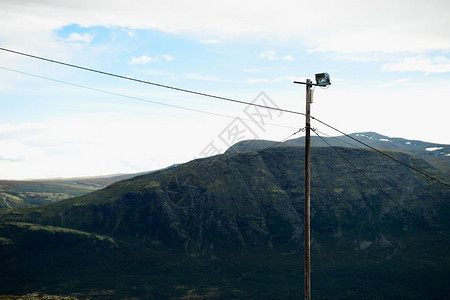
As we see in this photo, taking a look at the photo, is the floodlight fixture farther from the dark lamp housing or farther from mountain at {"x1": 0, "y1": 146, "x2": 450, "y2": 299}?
mountain at {"x1": 0, "y1": 146, "x2": 450, "y2": 299}

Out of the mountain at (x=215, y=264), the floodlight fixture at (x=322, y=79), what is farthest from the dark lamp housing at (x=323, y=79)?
the mountain at (x=215, y=264)

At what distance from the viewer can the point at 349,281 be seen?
164 meters

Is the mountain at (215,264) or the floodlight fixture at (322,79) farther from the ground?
the floodlight fixture at (322,79)

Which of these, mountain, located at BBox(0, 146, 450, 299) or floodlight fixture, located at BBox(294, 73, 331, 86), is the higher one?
floodlight fixture, located at BBox(294, 73, 331, 86)

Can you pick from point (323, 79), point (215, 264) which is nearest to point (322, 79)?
point (323, 79)

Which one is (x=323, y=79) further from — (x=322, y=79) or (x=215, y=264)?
(x=215, y=264)

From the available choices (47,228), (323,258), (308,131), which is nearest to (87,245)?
(47,228)

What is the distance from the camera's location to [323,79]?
91.5 ft

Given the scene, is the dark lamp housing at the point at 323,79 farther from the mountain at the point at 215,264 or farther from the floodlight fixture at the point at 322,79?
the mountain at the point at 215,264

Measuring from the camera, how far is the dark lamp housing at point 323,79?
27705mm

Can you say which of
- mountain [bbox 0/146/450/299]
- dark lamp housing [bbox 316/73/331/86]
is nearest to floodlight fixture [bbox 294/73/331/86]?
dark lamp housing [bbox 316/73/331/86]

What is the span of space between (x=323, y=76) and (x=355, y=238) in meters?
185

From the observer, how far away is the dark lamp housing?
2770 cm

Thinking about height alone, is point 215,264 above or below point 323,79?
below
